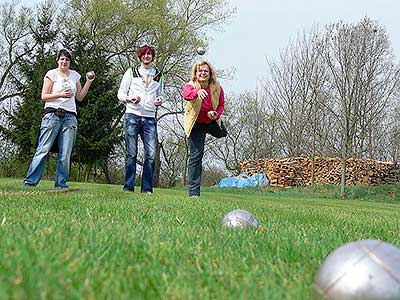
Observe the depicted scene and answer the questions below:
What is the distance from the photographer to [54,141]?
25.0ft

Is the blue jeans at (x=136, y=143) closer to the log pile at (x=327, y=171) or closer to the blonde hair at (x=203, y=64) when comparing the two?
the blonde hair at (x=203, y=64)

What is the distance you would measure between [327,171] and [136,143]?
22986 mm

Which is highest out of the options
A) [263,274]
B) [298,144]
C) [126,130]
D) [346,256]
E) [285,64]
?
[285,64]

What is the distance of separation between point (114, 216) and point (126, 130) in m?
4.27

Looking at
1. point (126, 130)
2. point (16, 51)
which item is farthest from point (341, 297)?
point (16, 51)

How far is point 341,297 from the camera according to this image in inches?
55.1

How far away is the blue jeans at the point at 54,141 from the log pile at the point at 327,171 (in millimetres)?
21735

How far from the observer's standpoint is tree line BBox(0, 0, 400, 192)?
23.6m

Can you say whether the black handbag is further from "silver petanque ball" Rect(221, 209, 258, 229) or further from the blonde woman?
"silver petanque ball" Rect(221, 209, 258, 229)

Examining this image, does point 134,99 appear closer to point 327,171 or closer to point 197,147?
point 197,147

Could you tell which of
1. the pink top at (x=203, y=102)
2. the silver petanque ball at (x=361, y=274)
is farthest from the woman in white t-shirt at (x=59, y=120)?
the silver petanque ball at (x=361, y=274)

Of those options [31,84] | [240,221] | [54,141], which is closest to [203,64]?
[54,141]

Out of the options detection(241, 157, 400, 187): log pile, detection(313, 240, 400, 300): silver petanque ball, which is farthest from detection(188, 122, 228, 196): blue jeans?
detection(241, 157, 400, 187): log pile

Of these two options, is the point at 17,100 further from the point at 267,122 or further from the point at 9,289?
the point at 9,289
